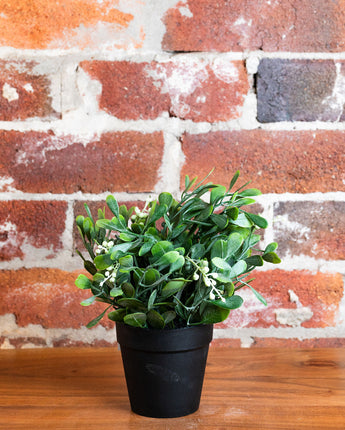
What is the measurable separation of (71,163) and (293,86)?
0.44 meters

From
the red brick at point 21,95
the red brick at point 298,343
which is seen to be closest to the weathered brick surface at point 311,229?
the red brick at point 298,343

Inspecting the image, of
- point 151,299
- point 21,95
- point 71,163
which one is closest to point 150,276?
point 151,299

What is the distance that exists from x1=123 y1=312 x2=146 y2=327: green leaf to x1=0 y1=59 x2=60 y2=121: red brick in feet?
1.64

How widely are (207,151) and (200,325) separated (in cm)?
42

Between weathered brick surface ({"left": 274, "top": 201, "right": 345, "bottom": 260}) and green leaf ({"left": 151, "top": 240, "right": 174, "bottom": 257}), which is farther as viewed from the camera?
weathered brick surface ({"left": 274, "top": 201, "right": 345, "bottom": 260})

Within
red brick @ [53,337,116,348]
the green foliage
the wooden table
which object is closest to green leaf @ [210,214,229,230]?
the green foliage

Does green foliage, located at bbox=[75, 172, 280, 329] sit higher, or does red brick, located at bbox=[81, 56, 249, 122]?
red brick, located at bbox=[81, 56, 249, 122]

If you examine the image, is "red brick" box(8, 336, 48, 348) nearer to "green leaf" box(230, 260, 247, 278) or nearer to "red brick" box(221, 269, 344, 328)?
"red brick" box(221, 269, 344, 328)

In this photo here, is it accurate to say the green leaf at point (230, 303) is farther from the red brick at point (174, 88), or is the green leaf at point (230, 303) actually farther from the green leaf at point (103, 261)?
the red brick at point (174, 88)

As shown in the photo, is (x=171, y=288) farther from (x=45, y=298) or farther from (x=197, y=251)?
(x=45, y=298)

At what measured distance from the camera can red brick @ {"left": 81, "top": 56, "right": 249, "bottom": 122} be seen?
0.92m

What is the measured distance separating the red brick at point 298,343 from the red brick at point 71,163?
0.37 m

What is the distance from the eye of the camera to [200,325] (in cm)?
59

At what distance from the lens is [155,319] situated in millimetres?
565
